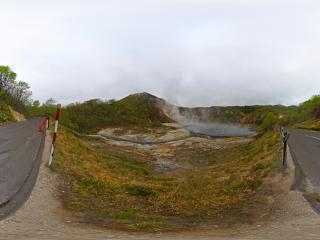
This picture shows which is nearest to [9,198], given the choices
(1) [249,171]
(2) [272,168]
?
(2) [272,168]

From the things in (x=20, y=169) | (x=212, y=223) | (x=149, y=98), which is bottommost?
(x=212, y=223)

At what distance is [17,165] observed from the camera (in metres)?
20.8

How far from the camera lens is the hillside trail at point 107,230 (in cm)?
1198

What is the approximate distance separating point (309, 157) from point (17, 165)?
16313 mm

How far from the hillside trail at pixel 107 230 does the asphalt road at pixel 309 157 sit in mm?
3410

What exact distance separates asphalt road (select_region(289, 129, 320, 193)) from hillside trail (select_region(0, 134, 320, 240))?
341cm

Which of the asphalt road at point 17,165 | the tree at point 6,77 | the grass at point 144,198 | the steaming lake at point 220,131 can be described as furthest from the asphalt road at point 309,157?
the steaming lake at point 220,131

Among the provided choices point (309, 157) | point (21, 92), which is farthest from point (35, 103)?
point (309, 157)

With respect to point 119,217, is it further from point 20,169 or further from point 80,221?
point 20,169

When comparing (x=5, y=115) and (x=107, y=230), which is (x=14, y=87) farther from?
(x=107, y=230)

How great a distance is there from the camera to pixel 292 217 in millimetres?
15477

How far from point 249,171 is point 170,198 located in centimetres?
931

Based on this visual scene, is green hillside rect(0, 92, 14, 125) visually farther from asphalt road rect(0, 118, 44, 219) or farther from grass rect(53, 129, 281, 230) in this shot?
grass rect(53, 129, 281, 230)

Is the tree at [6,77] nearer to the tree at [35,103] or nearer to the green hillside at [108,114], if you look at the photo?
the tree at [35,103]
